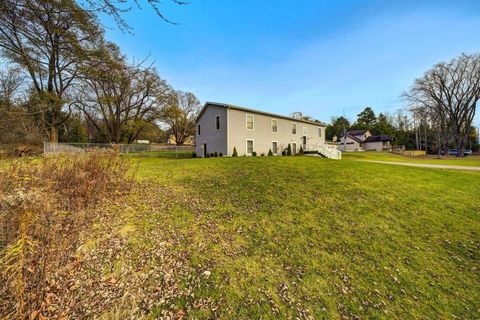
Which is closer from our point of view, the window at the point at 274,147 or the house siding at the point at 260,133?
the house siding at the point at 260,133

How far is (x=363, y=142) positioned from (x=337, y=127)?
9858mm

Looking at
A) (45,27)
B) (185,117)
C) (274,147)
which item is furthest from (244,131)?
(185,117)

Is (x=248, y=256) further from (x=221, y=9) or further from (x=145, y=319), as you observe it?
(x=221, y=9)

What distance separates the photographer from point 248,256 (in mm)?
3447

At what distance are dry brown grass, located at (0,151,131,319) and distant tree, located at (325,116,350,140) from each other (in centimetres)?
6048

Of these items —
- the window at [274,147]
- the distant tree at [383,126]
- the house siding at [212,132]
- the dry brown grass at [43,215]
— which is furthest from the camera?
the distant tree at [383,126]

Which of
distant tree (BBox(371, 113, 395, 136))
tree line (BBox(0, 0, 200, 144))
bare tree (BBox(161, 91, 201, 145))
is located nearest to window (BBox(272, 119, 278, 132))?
tree line (BBox(0, 0, 200, 144))

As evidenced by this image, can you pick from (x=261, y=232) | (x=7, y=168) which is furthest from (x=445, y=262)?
(x=7, y=168)

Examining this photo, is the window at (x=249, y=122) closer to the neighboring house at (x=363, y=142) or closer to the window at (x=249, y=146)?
the window at (x=249, y=146)

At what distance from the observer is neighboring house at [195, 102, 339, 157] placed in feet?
61.1

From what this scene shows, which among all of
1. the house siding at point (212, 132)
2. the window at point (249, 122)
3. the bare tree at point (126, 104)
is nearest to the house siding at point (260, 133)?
the window at point (249, 122)

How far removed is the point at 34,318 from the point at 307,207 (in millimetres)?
5081

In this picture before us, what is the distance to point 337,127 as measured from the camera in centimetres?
6028

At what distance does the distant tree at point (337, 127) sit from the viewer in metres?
58.7
